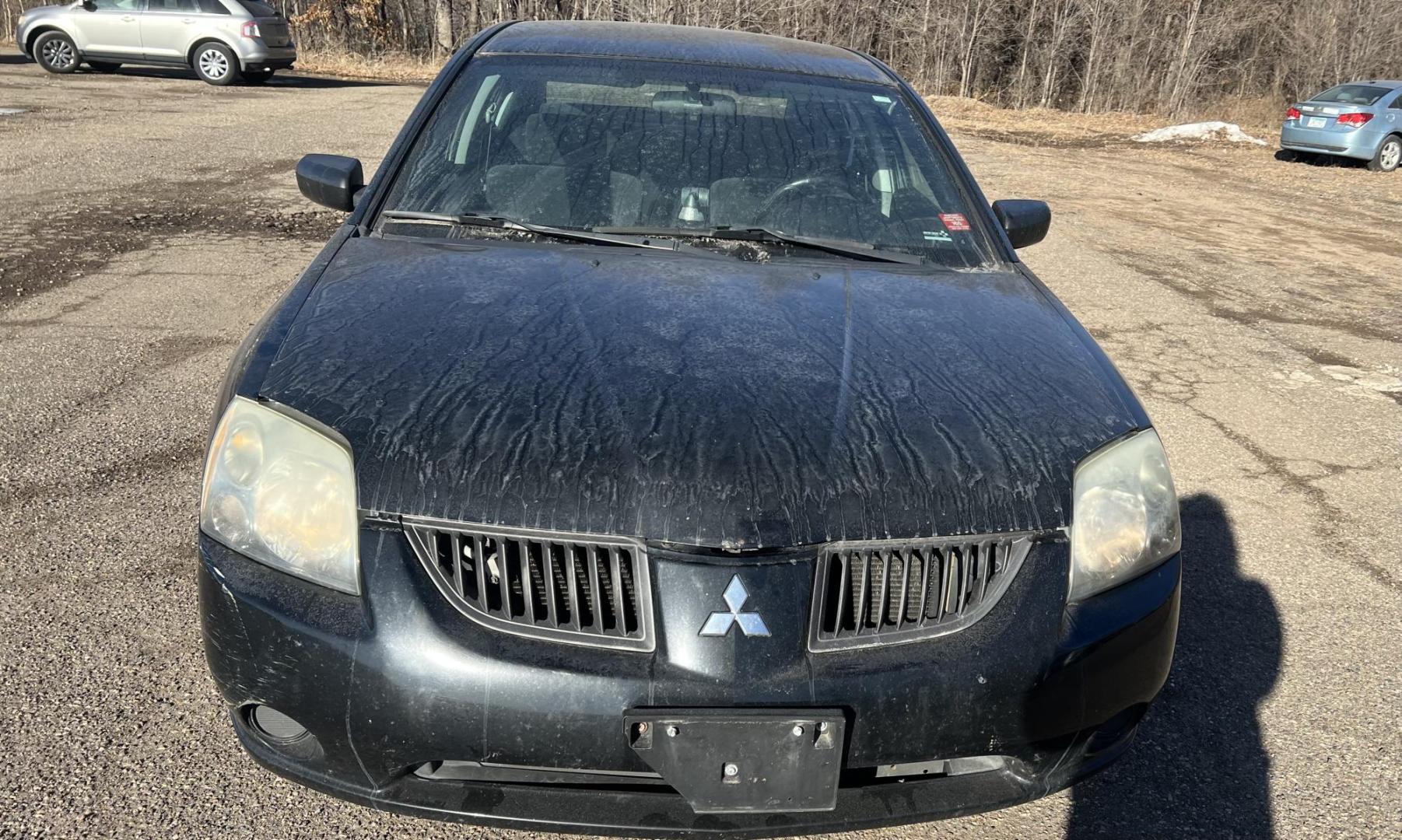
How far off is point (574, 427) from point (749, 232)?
1223mm

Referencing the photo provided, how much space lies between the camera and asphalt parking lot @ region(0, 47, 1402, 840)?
2.43m

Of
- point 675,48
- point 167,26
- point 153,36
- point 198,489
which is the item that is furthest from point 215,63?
point 675,48

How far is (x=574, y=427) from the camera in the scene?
2.01 meters

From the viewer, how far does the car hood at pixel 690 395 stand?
188 centimetres

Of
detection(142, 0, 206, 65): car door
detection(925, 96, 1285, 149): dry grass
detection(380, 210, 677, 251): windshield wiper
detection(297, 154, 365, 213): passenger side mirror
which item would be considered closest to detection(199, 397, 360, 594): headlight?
detection(380, 210, 677, 251): windshield wiper

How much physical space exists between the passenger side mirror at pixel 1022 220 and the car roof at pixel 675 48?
595 mm

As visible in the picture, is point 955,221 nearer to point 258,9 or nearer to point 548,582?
point 548,582

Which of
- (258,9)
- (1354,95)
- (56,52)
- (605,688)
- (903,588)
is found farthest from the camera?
(258,9)

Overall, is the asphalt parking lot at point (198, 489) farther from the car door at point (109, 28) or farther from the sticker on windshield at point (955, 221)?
the car door at point (109, 28)

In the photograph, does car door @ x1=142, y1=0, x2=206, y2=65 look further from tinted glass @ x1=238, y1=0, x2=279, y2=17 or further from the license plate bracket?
the license plate bracket

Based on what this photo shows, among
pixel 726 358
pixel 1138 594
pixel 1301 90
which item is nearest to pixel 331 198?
pixel 726 358

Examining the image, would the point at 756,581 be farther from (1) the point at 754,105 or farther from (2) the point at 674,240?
(1) the point at 754,105

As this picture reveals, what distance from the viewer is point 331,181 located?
3.45m

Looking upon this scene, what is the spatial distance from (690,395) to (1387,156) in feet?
66.2
